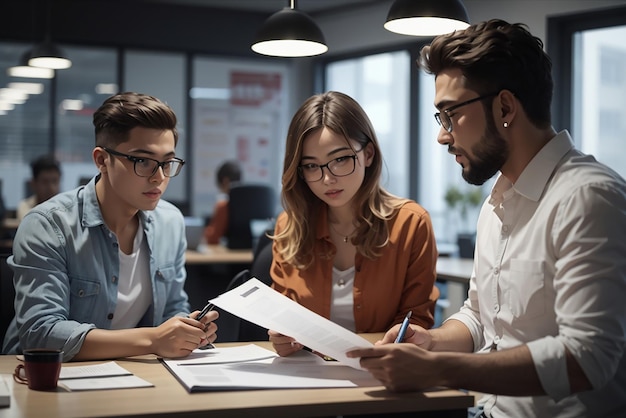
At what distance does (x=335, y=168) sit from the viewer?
250cm

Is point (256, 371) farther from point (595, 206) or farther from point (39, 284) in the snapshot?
point (595, 206)

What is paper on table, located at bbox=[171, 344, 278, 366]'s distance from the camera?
195cm

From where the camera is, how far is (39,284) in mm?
2127

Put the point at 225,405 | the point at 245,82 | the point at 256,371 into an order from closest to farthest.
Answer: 1. the point at 225,405
2. the point at 256,371
3. the point at 245,82

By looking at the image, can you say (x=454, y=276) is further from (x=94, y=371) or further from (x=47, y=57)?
(x=47, y=57)

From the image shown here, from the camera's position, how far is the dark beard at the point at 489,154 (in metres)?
1.87

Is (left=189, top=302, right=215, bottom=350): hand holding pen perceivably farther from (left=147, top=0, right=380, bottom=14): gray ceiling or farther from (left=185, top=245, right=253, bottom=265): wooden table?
(left=147, top=0, right=380, bottom=14): gray ceiling

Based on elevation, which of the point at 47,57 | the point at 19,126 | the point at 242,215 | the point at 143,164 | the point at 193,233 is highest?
the point at 47,57

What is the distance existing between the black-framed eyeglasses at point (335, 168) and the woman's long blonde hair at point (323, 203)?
0.15ft

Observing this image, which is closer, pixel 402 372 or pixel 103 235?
pixel 402 372

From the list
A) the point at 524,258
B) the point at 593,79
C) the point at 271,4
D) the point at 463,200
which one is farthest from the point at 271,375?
the point at 271,4

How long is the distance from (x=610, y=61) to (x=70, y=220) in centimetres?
530

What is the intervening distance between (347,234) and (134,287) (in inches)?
27.5

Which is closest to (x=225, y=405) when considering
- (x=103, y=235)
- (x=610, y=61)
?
(x=103, y=235)
